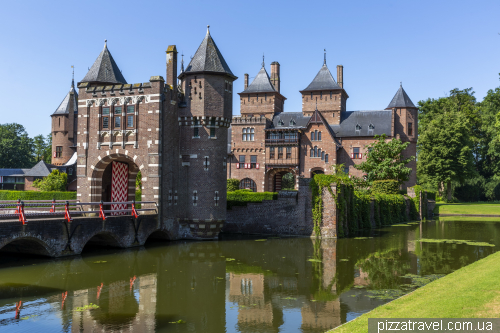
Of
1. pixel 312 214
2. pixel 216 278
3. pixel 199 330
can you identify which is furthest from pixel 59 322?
pixel 312 214

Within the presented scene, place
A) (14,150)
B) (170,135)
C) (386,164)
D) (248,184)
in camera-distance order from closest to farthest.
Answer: (170,135)
(386,164)
(248,184)
(14,150)

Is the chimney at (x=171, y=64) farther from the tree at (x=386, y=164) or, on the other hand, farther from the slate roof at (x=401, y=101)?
the slate roof at (x=401, y=101)

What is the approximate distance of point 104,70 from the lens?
2450 centimetres

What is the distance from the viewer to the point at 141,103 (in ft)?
73.8

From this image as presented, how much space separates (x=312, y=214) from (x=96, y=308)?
16498 millimetres

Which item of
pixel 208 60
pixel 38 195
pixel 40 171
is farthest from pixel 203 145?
pixel 40 171

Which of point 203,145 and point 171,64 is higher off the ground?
point 171,64

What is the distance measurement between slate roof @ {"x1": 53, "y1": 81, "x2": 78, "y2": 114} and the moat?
1319 inches

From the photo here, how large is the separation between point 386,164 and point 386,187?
236 cm

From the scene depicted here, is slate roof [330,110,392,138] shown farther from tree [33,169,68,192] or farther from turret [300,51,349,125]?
tree [33,169,68,192]

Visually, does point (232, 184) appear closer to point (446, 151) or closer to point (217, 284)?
point (446, 151)

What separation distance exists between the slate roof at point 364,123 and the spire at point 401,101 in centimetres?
101

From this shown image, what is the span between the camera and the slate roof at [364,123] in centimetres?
4834

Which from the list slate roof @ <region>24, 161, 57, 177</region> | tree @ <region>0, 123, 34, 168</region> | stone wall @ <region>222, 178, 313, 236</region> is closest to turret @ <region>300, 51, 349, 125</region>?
stone wall @ <region>222, 178, 313, 236</region>
